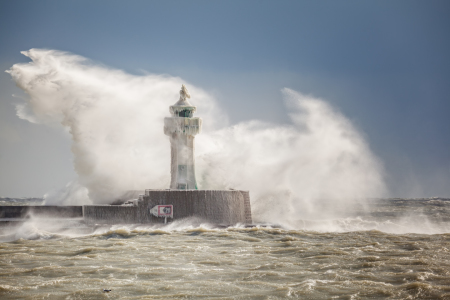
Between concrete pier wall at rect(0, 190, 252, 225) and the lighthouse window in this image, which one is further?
the lighthouse window

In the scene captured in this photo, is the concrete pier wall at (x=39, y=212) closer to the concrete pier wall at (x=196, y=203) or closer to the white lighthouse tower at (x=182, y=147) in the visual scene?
the concrete pier wall at (x=196, y=203)

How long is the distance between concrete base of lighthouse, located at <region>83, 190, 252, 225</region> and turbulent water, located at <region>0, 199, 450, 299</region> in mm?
1713

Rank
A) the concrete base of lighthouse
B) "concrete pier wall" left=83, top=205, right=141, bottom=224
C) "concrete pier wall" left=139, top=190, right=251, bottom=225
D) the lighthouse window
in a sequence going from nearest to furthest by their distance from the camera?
"concrete pier wall" left=83, top=205, right=141, bottom=224
the concrete base of lighthouse
"concrete pier wall" left=139, top=190, right=251, bottom=225
the lighthouse window

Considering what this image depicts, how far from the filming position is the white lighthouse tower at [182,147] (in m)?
29.2

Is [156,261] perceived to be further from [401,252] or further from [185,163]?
[185,163]

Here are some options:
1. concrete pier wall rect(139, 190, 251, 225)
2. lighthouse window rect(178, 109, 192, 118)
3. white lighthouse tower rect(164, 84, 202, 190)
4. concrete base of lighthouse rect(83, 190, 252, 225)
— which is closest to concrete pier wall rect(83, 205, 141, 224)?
concrete base of lighthouse rect(83, 190, 252, 225)

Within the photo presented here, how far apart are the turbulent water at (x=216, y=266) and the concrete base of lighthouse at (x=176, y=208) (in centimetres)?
171

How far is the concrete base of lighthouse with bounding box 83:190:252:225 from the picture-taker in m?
23.7

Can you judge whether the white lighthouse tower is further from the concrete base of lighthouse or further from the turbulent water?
the turbulent water

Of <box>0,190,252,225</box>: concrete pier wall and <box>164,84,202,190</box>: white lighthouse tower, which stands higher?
<box>164,84,202,190</box>: white lighthouse tower

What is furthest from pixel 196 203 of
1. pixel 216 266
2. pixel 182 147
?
pixel 216 266

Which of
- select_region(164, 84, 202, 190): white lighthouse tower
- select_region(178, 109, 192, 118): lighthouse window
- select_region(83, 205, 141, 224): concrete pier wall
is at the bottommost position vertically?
select_region(83, 205, 141, 224): concrete pier wall

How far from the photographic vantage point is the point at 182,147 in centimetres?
2934

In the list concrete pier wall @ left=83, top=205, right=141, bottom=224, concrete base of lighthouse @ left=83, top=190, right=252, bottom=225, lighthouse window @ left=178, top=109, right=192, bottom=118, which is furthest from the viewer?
lighthouse window @ left=178, top=109, right=192, bottom=118
